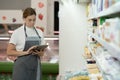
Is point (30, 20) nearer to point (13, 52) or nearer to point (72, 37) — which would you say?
point (13, 52)

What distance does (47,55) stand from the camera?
242 inches

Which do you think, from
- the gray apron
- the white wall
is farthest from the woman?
the white wall

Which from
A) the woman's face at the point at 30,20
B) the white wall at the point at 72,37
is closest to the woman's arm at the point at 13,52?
the woman's face at the point at 30,20

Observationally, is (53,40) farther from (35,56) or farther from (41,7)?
(35,56)

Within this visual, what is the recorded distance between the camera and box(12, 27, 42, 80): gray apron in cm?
428

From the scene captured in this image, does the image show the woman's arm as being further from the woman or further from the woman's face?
the woman's face

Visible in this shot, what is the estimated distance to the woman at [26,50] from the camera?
166 inches

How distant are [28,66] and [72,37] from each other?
3.65 feet

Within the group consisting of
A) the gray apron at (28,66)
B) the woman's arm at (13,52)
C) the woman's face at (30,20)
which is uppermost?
the woman's face at (30,20)

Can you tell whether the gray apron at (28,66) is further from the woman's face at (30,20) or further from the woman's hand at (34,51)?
the woman's face at (30,20)

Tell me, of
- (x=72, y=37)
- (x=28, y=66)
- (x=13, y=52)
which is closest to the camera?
(x=13, y=52)

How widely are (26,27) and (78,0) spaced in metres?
0.98

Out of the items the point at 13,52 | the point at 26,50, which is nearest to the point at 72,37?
the point at 26,50

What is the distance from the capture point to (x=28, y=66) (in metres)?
4.33
